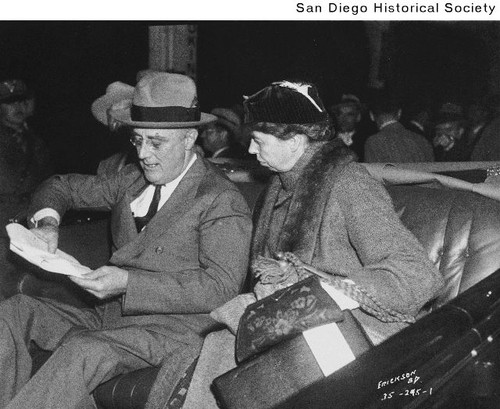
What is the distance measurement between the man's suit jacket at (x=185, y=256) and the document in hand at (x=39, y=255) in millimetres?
224

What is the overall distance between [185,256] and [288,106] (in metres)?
0.72

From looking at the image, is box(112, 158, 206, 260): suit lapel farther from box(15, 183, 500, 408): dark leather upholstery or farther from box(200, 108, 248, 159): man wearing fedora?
box(200, 108, 248, 159): man wearing fedora

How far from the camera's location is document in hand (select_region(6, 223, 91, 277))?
2.70 m

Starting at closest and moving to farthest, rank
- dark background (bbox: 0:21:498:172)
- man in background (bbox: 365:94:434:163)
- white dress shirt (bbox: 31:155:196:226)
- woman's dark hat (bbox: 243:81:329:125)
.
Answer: woman's dark hat (bbox: 243:81:329:125), white dress shirt (bbox: 31:155:196:226), man in background (bbox: 365:94:434:163), dark background (bbox: 0:21:498:172)

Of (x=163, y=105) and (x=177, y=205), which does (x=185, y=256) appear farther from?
(x=163, y=105)


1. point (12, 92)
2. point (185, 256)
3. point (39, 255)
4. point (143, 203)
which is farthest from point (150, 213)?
point (12, 92)

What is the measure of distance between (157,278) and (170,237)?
224 millimetres

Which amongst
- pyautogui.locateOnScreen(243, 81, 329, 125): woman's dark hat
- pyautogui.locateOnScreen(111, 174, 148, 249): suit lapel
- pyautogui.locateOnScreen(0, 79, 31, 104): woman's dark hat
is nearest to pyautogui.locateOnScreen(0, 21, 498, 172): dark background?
pyautogui.locateOnScreen(0, 79, 31, 104): woman's dark hat

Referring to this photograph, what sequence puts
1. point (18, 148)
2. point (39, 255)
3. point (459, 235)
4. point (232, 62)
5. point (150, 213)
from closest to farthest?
point (39, 255), point (459, 235), point (150, 213), point (18, 148), point (232, 62)

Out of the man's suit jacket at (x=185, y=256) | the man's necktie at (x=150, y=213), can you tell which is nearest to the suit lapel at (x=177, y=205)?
the man's suit jacket at (x=185, y=256)

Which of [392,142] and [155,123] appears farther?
[392,142]

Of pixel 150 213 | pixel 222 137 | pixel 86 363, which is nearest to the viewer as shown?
pixel 86 363

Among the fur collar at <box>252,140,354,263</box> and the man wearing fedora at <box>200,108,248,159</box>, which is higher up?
the fur collar at <box>252,140,354,263</box>

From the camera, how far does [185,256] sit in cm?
304
